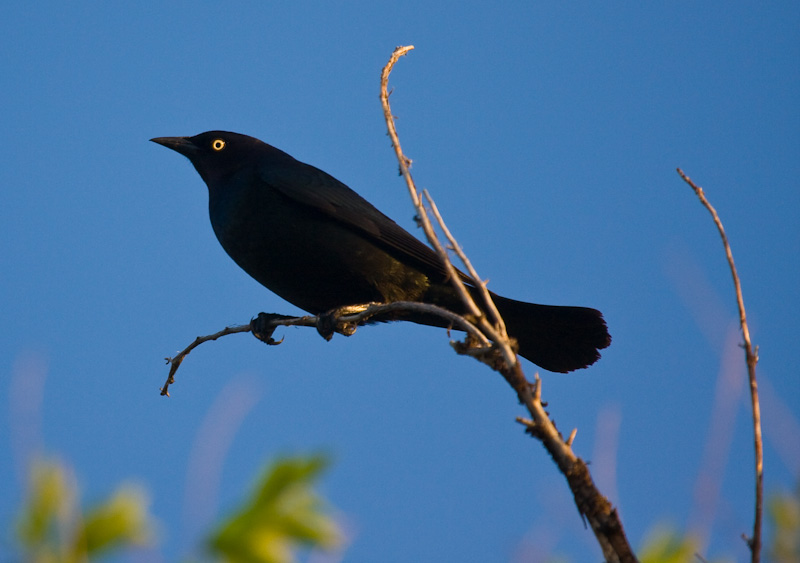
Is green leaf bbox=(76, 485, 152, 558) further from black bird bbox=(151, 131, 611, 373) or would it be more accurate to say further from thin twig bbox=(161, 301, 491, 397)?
black bird bbox=(151, 131, 611, 373)

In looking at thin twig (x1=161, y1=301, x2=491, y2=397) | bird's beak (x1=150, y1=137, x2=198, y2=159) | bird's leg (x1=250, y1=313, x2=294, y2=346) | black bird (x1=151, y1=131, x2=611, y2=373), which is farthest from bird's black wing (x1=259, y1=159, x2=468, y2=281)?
bird's beak (x1=150, y1=137, x2=198, y2=159)

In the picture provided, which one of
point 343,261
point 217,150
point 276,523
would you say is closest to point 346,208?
point 343,261

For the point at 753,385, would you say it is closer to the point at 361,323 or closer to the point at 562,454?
the point at 562,454

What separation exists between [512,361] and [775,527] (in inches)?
31.2

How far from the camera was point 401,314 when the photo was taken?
568cm

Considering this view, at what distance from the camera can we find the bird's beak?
7148 millimetres

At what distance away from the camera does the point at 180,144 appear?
7.21 metres

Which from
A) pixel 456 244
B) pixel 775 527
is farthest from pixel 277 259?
pixel 775 527

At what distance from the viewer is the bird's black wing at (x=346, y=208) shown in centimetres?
588

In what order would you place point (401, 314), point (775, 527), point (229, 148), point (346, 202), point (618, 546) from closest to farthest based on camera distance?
point (775, 527), point (618, 546), point (401, 314), point (346, 202), point (229, 148)

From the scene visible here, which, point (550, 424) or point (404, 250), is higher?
point (404, 250)

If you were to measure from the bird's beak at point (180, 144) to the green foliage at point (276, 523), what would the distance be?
20.3 ft

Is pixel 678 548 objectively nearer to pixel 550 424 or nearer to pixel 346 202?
pixel 550 424

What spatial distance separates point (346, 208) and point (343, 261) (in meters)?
0.49
